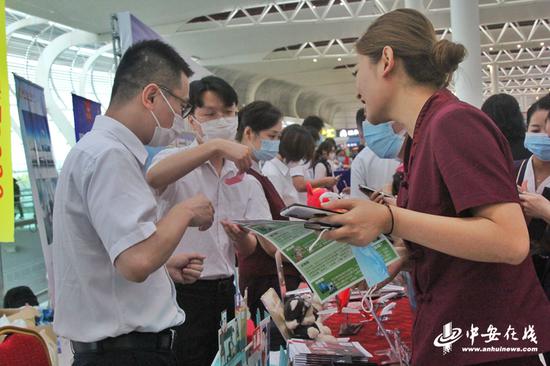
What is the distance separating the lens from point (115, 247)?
4.59 ft

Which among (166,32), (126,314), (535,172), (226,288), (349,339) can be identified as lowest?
(349,339)

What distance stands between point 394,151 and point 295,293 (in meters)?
1.05

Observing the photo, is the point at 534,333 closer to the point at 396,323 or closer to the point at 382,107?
the point at 382,107

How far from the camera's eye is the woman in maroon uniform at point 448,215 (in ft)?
3.77

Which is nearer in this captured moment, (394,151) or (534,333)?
(534,333)

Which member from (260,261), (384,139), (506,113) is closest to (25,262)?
(260,261)

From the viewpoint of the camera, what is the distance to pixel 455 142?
3.87ft

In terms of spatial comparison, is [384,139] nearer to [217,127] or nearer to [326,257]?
[217,127]

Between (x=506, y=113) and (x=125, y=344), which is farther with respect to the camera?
(x=506, y=113)

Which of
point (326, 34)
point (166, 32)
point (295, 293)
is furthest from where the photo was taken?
point (326, 34)

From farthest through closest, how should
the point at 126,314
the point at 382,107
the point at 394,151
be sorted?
the point at 394,151 → the point at 126,314 → the point at 382,107

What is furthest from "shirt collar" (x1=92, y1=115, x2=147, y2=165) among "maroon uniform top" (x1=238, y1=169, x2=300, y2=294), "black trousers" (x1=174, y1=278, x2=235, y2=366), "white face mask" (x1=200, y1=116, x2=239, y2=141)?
"maroon uniform top" (x1=238, y1=169, x2=300, y2=294)

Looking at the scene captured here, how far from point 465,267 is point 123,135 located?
3.47ft

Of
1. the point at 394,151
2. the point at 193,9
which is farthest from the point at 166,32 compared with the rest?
the point at 394,151
